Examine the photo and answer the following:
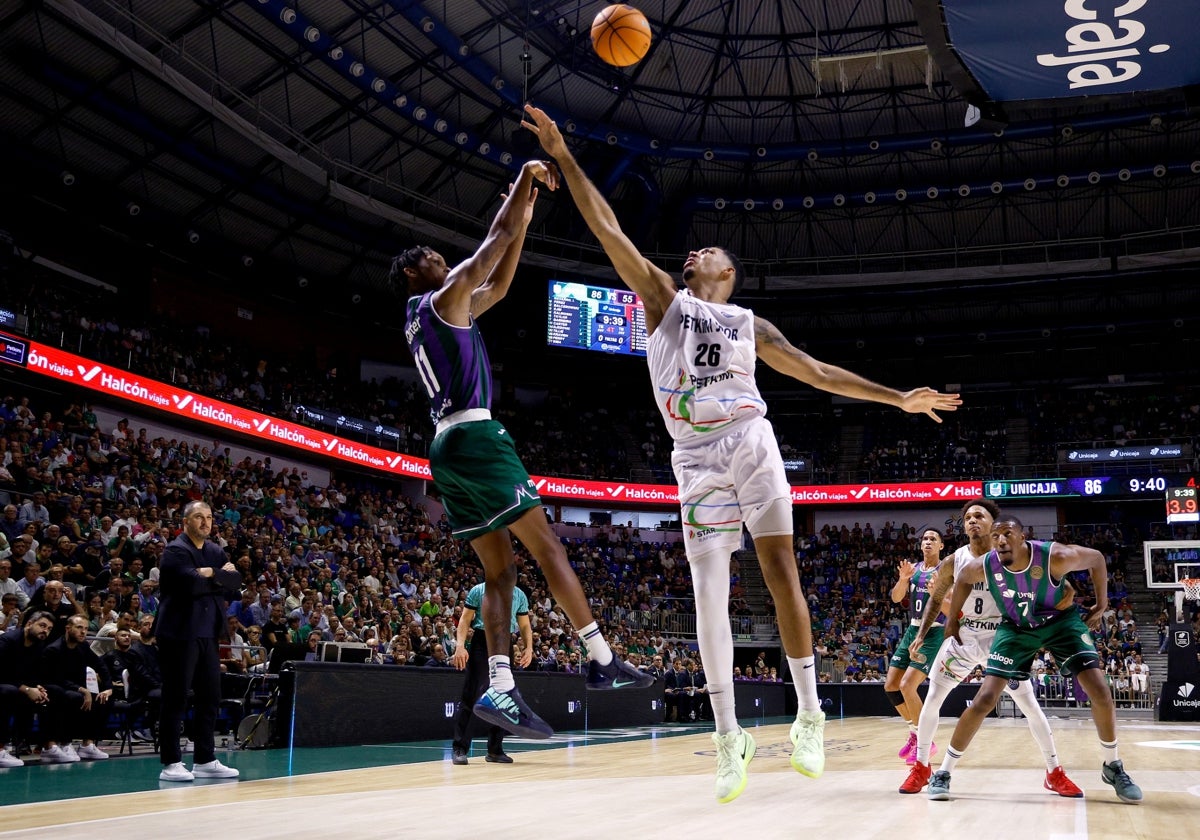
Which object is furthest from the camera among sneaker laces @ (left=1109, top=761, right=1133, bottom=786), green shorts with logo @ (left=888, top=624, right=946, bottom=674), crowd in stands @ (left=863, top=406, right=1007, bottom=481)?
crowd in stands @ (left=863, top=406, right=1007, bottom=481)

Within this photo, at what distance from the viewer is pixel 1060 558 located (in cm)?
725

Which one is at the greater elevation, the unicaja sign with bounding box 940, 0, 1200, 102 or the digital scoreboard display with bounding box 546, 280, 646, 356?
the digital scoreboard display with bounding box 546, 280, 646, 356

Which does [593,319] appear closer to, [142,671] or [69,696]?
[142,671]

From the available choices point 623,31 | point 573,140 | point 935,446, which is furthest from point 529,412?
point 623,31

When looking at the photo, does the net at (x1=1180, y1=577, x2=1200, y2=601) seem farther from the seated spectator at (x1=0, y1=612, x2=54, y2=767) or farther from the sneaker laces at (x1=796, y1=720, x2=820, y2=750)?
the seated spectator at (x1=0, y1=612, x2=54, y2=767)

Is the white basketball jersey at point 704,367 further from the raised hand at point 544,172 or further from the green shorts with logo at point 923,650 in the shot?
the green shorts with logo at point 923,650

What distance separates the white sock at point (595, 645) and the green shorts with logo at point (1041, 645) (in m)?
3.72

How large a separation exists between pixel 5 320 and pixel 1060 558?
63.9 ft

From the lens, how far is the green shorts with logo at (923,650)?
389 inches

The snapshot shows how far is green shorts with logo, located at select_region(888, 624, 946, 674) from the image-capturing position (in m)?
9.88

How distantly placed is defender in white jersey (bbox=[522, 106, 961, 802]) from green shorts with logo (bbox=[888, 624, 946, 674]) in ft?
17.5

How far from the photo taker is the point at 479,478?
5.20 meters

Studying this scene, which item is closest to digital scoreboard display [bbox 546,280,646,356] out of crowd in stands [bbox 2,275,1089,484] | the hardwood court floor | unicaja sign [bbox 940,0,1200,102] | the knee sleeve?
crowd in stands [bbox 2,275,1089,484]

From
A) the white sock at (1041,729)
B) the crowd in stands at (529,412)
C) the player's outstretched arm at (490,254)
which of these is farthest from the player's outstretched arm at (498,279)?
the crowd in stands at (529,412)
